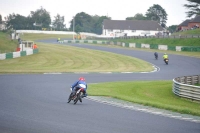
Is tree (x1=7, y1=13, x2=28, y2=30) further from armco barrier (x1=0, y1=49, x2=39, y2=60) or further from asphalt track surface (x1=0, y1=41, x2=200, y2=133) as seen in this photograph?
asphalt track surface (x1=0, y1=41, x2=200, y2=133)

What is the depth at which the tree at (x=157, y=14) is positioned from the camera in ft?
595

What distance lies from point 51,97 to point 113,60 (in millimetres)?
35197

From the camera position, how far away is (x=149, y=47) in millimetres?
79188

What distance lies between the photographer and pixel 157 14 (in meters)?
183

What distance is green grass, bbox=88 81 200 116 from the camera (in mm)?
20703

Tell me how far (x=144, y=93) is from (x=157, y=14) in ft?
532

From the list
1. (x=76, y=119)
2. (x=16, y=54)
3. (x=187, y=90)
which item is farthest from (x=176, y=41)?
(x=76, y=119)

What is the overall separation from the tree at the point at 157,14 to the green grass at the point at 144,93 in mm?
154904

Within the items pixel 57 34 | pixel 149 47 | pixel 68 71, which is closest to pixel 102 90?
pixel 68 71

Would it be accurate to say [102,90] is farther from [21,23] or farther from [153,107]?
[21,23]

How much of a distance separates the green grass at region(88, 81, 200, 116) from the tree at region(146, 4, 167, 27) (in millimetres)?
154904

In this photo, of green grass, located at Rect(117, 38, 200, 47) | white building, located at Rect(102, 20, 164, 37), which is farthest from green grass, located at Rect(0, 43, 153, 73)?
white building, located at Rect(102, 20, 164, 37)

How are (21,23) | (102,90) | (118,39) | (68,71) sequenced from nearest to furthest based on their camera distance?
(102,90) → (68,71) → (118,39) → (21,23)

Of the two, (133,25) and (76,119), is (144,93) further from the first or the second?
(133,25)
